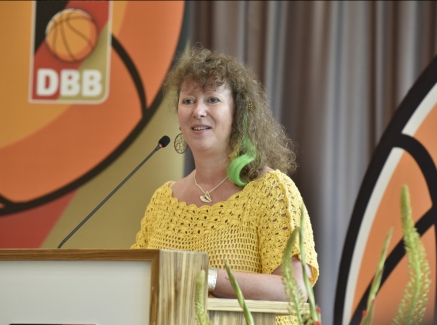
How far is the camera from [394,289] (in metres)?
A: 2.72

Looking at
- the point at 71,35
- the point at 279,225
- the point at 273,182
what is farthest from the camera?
the point at 71,35

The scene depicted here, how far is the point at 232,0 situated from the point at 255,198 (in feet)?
4.70

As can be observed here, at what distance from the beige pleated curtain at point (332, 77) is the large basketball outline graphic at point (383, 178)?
0.04 metres

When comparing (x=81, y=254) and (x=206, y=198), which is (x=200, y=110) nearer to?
(x=206, y=198)

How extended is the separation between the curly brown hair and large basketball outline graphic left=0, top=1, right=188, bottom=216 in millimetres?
798

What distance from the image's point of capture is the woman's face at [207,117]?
2213 millimetres

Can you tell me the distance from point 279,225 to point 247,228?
0.44 feet

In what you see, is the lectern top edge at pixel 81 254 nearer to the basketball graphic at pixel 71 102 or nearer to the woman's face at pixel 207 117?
the woman's face at pixel 207 117

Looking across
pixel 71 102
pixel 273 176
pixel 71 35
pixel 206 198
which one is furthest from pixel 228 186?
pixel 71 35

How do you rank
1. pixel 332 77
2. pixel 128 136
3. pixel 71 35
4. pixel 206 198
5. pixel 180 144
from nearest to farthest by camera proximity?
pixel 206 198 → pixel 180 144 → pixel 332 77 → pixel 128 136 → pixel 71 35

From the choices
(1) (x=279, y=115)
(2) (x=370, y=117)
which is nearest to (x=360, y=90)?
(2) (x=370, y=117)

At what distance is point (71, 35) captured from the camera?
3.28 m

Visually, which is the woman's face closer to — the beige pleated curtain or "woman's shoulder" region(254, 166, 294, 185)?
"woman's shoulder" region(254, 166, 294, 185)

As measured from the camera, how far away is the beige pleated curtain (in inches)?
114
